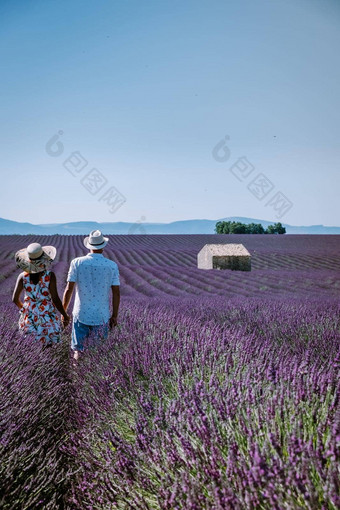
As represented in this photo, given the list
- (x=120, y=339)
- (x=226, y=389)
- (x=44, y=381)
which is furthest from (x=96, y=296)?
(x=226, y=389)

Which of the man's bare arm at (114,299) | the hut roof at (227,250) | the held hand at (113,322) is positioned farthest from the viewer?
the hut roof at (227,250)

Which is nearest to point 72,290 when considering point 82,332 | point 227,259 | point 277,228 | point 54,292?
point 54,292

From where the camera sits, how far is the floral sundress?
3633 millimetres

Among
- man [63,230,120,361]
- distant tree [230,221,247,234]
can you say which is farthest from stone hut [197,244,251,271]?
distant tree [230,221,247,234]

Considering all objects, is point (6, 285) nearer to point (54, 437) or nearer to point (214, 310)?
point (214, 310)

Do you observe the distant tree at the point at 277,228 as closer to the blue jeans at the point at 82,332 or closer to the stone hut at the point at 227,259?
the stone hut at the point at 227,259

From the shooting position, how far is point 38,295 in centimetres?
364

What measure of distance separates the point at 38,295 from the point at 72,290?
0.26 meters

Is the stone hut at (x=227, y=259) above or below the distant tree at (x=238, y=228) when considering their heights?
below

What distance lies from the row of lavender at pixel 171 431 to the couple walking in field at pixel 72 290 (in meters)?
0.23

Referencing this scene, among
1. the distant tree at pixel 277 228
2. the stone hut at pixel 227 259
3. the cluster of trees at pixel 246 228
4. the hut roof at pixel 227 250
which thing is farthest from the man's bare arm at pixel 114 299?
the distant tree at pixel 277 228

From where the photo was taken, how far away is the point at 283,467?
4.17 feet

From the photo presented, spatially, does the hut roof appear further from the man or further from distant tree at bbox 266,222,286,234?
distant tree at bbox 266,222,286,234

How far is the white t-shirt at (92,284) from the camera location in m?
3.60
